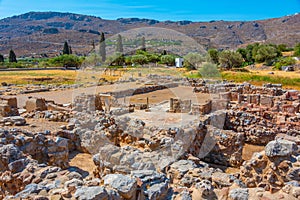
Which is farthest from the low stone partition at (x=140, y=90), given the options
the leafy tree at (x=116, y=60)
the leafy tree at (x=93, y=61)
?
the leafy tree at (x=93, y=61)

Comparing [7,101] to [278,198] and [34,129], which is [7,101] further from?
[278,198]

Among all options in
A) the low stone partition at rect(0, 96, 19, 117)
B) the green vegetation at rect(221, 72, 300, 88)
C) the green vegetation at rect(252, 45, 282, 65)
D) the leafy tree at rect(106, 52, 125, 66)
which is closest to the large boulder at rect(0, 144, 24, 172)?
the low stone partition at rect(0, 96, 19, 117)

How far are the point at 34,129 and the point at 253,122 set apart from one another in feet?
31.4

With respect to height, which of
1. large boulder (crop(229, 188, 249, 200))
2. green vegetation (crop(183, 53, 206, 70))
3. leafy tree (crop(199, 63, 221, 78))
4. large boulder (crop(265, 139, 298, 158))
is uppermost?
green vegetation (crop(183, 53, 206, 70))

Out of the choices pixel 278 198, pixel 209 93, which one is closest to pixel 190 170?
pixel 278 198

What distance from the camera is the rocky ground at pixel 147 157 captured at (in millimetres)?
5523

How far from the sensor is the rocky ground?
5523mm

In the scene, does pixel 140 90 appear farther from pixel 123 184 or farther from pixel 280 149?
pixel 123 184

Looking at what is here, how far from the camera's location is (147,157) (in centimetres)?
758

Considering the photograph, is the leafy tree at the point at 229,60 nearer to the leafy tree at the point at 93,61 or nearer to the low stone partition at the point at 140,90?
the low stone partition at the point at 140,90

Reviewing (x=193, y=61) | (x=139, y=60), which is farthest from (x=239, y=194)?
(x=139, y=60)

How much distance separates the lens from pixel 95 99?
57.8 feet

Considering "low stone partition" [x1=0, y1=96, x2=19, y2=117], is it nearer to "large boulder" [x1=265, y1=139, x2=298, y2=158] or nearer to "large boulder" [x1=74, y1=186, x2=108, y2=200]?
"large boulder" [x1=74, y1=186, x2=108, y2=200]

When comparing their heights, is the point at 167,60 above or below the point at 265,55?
below
